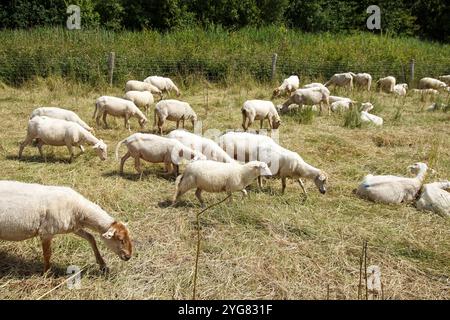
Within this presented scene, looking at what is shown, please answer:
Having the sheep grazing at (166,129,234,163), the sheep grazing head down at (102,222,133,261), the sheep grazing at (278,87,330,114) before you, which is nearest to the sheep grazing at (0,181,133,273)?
the sheep grazing head down at (102,222,133,261)

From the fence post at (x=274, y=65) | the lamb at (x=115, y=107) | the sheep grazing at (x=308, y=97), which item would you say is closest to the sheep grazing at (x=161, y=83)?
the sheep grazing at (x=308, y=97)

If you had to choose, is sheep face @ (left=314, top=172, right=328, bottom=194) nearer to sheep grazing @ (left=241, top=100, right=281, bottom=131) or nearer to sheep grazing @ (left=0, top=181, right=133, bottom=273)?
sheep grazing @ (left=241, top=100, right=281, bottom=131)

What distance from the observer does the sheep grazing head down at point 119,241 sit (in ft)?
15.8

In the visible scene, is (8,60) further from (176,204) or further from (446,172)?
(446,172)

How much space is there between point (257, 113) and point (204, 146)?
3078 mm

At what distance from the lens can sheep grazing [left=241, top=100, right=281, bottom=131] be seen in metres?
10.6

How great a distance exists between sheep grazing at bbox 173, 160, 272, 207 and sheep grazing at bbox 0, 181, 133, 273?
1887 mm

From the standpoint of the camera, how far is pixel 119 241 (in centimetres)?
483

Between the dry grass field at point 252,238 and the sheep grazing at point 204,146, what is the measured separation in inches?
26.3

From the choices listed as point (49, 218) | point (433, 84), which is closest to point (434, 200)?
point (49, 218)

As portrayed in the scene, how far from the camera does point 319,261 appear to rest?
5359 mm

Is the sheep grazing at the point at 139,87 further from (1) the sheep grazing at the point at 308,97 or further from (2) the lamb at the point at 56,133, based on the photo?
(2) the lamb at the point at 56,133

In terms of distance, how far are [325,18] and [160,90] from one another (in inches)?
874

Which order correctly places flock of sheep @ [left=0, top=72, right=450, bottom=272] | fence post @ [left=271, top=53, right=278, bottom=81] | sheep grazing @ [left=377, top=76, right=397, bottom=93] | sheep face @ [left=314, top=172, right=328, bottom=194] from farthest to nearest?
fence post @ [left=271, top=53, right=278, bottom=81] → sheep grazing @ [left=377, top=76, right=397, bottom=93] → sheep face @ [left=314, top=172, right=328, bottom=194] → flock of sheep @ [left=0, top=72, right=450, bottom=272]
